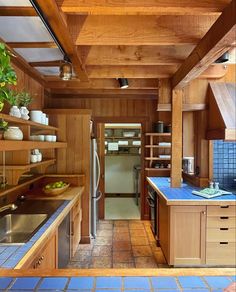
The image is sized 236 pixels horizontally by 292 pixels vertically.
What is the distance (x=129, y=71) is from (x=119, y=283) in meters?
2.99

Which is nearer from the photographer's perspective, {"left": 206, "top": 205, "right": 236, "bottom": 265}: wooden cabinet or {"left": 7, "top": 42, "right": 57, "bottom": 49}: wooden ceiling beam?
{"left": 7, "top": 42, "right": 57, "bottom": 49}: wooden ceiling beam

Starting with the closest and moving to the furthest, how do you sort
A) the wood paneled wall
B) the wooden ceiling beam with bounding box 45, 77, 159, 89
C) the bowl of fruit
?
the bowl of fruit → the wood paneled wall → the wooden ceiling beam with bounding box 45, 77, 159, 89

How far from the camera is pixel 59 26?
Answer: 1.95 metres

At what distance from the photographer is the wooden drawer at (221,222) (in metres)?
3.32

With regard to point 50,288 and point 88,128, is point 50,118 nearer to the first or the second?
point 88,128

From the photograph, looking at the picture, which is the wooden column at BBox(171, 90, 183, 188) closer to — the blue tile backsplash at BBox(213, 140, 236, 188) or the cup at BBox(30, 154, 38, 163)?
the blue tile backsplash at BBox(213, 140, 236, 188)

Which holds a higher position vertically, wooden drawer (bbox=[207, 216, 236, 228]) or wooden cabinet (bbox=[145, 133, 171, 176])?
wooden cabinet (bbox=[145, 133, 171, 176])

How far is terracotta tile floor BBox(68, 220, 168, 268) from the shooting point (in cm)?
363

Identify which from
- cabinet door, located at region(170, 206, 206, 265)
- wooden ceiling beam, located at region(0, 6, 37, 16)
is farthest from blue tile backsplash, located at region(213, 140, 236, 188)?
wooden ceiling beam, located at region(0, 6, 37, 16)

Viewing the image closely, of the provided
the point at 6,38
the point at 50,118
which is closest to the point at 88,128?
the point at 50,118

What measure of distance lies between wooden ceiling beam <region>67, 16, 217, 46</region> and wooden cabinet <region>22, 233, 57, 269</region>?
1.65 m

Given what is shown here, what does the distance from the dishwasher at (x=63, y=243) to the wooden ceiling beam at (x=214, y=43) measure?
79.9 inches

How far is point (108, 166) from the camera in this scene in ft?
26.9

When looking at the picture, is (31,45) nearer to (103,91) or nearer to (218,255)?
(103,91)
